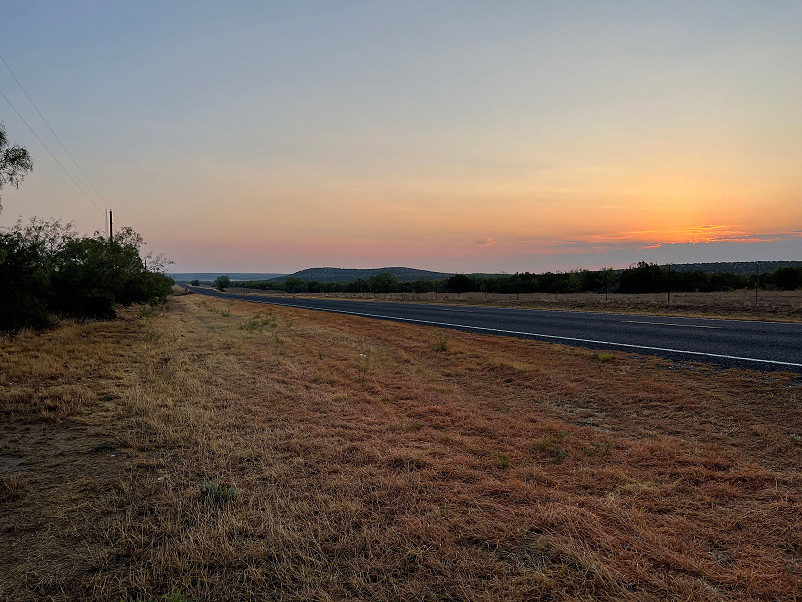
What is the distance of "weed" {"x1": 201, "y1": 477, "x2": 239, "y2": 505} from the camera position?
3.84m

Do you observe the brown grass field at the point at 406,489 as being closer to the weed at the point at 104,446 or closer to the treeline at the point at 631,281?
the weed at the point at 104,446

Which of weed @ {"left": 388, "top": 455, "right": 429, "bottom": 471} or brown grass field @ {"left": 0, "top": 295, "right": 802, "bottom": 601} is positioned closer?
brown grass field @ {"left": 0, "top": 295, "right": 802, "bottom": 601}

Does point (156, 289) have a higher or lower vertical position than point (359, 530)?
higher

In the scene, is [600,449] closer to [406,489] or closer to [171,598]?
[406,489]

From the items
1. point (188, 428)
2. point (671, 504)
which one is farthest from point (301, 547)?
point (188, 428)

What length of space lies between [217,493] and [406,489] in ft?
5.31

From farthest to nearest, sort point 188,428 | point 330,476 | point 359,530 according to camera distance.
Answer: point 188,428 < point 330,476 < point 359,530

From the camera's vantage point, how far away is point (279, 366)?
33.9 feet

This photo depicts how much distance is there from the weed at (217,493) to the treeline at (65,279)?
1215 cm

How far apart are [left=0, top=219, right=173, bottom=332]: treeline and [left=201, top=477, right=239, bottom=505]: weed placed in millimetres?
12154

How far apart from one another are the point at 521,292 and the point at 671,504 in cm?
6054

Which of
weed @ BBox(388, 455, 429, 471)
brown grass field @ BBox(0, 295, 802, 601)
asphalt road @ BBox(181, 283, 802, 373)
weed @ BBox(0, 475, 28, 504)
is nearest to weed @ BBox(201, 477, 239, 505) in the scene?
brown grass field @ BBox(0, 295, 802, 601)

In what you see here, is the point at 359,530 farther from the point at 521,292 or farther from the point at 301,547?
the point at 521,292

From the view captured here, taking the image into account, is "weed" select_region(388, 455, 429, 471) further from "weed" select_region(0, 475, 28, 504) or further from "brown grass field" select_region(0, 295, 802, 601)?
"weed" select_region(0, 475, 28, 504)
